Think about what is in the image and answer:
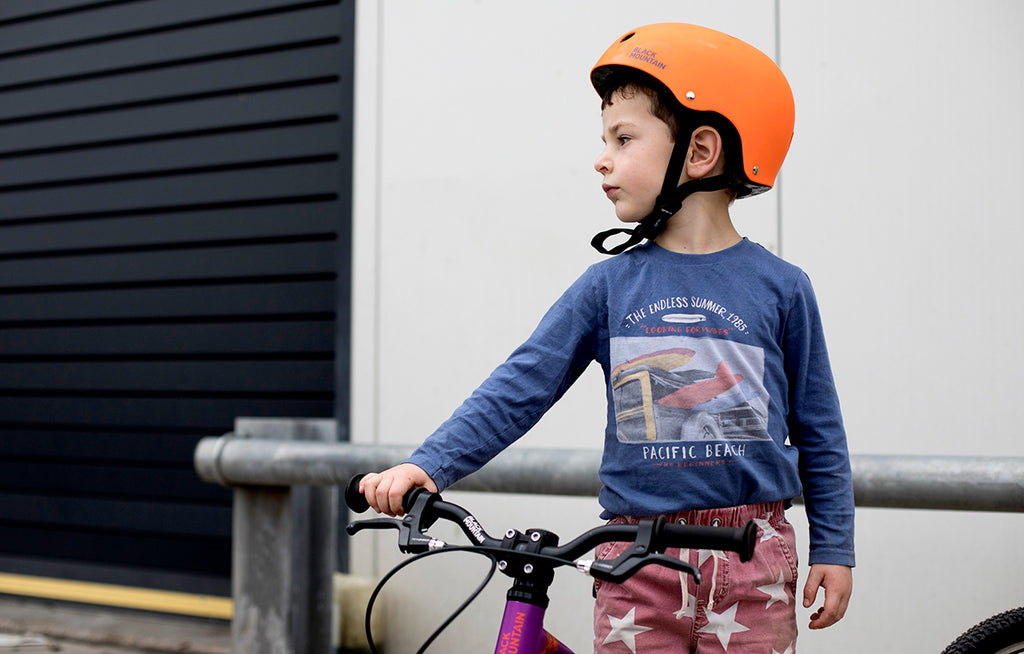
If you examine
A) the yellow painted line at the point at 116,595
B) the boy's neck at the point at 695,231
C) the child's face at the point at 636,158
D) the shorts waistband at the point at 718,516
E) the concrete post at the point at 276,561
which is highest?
the child's face at the point at 636,158

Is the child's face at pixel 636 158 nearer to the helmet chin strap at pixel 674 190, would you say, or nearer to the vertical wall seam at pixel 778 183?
the helmet chin strap at pixel 674 190

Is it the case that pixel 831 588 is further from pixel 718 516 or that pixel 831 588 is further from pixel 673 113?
pixel 673 113

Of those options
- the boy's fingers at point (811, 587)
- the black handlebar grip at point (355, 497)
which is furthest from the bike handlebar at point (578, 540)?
the boy's fingers at point (811, 587)

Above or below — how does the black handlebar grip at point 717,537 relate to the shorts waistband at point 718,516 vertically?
above

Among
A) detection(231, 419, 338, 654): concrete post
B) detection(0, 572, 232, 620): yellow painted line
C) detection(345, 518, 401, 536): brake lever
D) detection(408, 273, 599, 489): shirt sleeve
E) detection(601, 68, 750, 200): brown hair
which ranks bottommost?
detection(0, 572, 232, 620): yellow painted line

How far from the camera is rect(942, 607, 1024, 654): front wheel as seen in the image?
2111mm

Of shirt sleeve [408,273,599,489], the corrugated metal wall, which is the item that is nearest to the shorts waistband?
shirt sleeve [408,273,599,489]

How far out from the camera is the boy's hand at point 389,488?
142 cm

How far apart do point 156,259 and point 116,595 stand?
1696 millimetres

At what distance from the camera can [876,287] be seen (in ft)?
10.1

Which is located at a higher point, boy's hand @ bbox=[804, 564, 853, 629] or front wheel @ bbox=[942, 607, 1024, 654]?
boy's hand @ bbox=[804, 564, 853, 629]

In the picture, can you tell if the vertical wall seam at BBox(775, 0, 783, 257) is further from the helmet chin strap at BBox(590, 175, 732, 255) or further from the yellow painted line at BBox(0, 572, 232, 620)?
the yellow painted line at BBox(0, 572, 232, 620)

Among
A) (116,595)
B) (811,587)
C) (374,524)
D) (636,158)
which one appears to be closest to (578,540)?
(374,524)

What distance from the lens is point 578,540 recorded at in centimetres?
124
